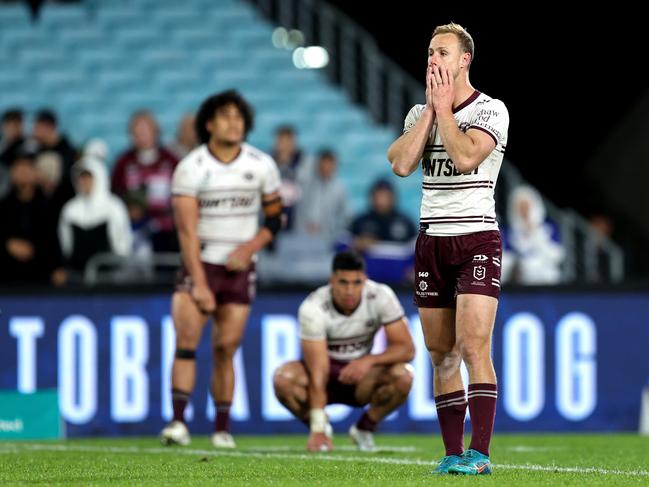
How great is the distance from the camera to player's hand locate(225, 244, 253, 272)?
11.5 meters

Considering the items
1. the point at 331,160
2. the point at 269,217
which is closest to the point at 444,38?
the point at 269,217

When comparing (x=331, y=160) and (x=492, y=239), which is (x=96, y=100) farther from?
(x=492, y=239)

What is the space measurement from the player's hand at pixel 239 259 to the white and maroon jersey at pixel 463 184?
143 inches

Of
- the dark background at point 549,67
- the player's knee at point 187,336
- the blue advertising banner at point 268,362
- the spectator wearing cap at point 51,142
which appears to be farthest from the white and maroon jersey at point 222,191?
the dark background at point 549,67

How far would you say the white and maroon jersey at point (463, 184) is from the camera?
25.9 ft

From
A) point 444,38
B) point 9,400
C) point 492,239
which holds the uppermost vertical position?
point 444,38

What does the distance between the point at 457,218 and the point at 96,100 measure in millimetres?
12898

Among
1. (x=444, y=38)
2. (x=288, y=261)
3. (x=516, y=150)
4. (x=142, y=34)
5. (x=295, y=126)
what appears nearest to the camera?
(x=444, y=38)

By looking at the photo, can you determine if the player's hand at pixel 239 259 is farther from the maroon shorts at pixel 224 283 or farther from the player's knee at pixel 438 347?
the player's knee at pixel 438 347

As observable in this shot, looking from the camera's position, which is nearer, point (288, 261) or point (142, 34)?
point (288, 261)

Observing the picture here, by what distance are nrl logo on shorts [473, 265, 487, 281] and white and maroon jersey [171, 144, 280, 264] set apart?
397 cm

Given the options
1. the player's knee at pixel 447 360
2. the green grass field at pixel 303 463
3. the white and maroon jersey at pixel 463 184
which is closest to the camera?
the green grass field at pixel 303 463

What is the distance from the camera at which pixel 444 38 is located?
7.87 m

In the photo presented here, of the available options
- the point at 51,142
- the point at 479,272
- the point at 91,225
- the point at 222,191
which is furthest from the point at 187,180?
the point at 51,142
